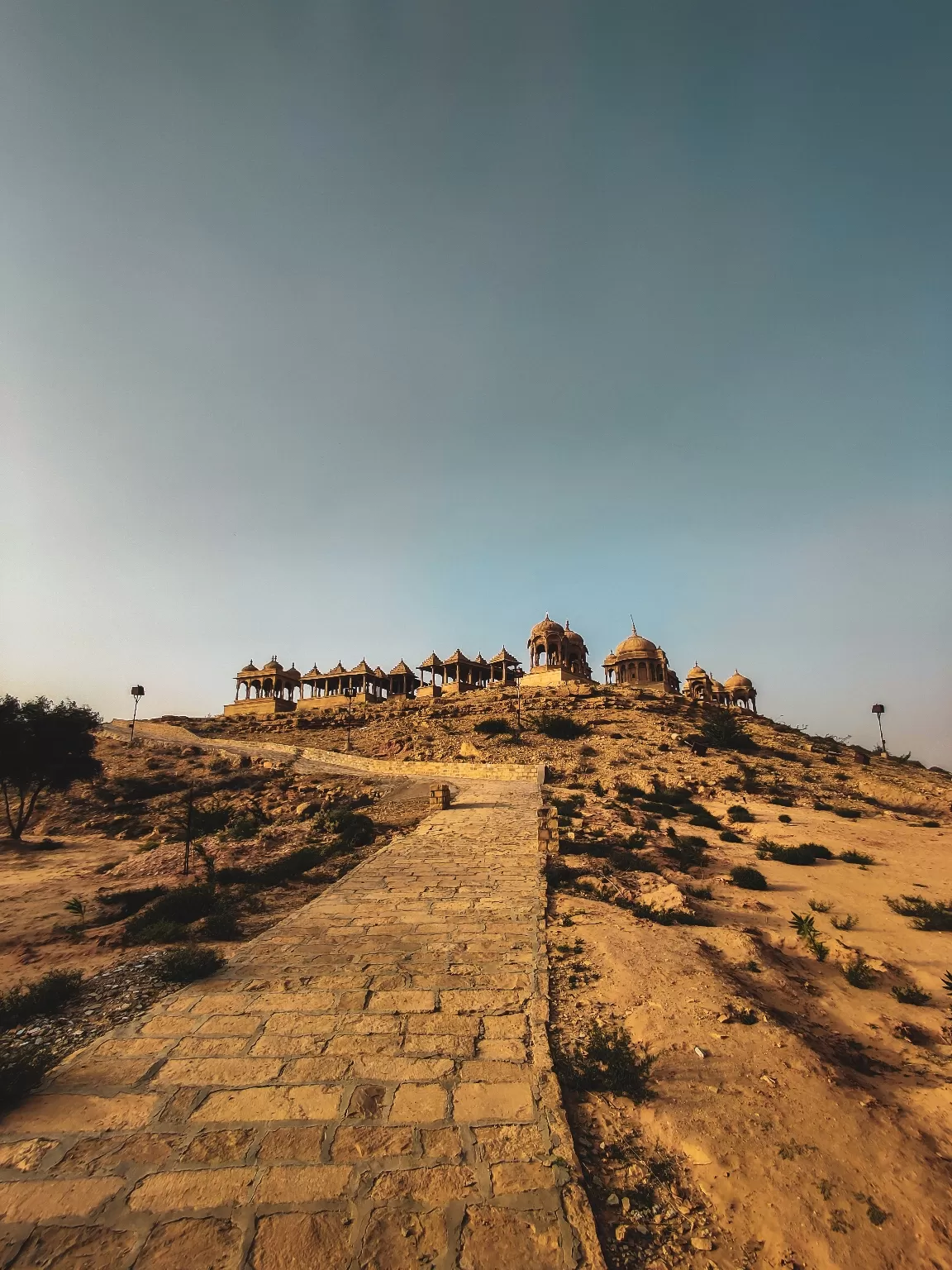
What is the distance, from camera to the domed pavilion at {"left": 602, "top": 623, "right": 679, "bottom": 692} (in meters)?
57.0

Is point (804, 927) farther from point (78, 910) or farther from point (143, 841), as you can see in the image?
point (143, 841)

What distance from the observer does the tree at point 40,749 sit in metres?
25.8

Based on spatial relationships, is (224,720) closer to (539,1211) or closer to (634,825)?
(634,825)

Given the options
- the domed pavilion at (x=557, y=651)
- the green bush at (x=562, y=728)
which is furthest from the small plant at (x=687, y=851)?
the domed pavilion at (x=557, y=651)

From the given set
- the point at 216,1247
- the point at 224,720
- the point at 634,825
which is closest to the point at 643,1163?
the point at 216,1247

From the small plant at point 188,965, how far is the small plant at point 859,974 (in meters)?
9.31

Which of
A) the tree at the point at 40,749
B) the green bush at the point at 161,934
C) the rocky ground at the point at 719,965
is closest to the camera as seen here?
the rocky ground at the point at 719,965

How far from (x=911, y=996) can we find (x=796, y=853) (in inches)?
316

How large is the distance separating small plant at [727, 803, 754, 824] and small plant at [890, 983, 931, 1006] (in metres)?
12.1

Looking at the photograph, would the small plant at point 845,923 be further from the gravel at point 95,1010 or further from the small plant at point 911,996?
the gravel at point 95,1010

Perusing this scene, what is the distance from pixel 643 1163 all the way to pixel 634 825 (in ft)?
48.1

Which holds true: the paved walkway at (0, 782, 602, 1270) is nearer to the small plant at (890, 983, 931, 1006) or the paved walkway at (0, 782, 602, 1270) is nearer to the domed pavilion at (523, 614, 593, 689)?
the small plant at (890, 983, 931, 1006)

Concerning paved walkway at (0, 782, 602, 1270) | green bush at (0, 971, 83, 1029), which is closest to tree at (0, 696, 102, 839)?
green bush at (0, 971, 83, 1029)

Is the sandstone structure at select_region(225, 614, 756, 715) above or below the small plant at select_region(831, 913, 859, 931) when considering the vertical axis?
above
